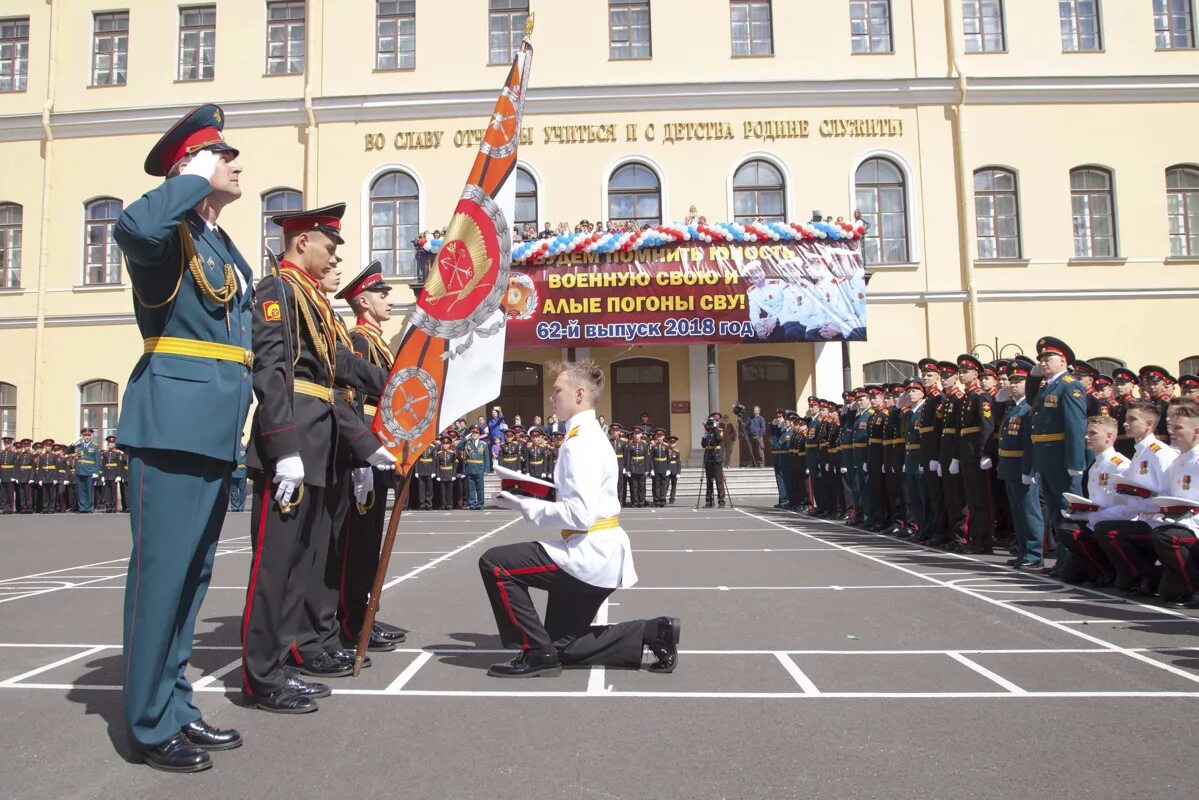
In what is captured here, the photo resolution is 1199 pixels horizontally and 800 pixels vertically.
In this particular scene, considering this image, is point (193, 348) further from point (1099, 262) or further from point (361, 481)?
point (1099, 262)

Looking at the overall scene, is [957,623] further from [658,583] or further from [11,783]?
[11,783]

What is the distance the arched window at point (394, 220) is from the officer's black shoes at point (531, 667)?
23.4 meters

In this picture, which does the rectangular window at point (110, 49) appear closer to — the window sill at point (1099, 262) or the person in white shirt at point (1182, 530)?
the window sill at point (1099, 262)

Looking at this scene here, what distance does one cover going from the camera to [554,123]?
2706 centimetres

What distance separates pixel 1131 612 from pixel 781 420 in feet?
45.6

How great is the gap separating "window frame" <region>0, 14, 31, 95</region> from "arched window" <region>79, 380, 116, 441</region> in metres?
9.80

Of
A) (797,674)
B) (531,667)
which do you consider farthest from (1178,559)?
(531,667)

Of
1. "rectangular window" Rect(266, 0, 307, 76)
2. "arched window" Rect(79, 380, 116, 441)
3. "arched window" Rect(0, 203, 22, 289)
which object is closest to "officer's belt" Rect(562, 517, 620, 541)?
"arched window" Rect(79, 380, 116, 441)

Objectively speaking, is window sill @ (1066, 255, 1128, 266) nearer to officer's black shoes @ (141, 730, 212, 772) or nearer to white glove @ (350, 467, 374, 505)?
white glove @ (350, 467, 374, 505)

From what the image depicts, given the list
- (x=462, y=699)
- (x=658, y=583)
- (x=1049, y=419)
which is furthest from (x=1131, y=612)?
(x=462, y=699)

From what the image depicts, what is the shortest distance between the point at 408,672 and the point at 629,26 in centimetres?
2602

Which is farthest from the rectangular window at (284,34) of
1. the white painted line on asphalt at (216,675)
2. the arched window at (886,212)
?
the white painted line on asphalt at (216,675)

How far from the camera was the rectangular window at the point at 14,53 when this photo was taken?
2866 centimetres

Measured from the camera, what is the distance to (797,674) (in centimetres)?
484
